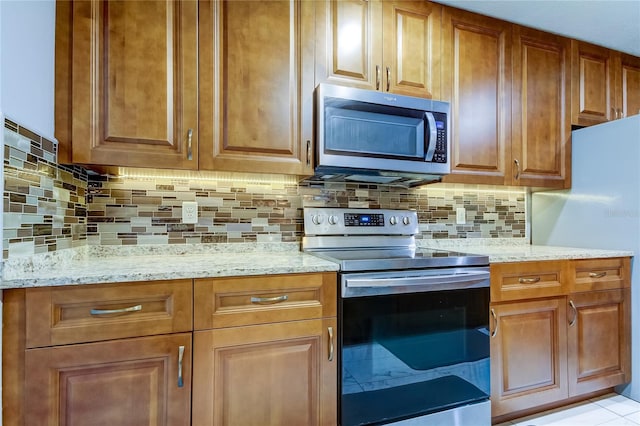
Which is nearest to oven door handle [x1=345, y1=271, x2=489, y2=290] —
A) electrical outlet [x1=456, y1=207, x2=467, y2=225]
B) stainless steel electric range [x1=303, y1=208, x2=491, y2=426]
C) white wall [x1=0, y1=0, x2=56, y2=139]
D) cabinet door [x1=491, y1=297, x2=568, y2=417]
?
stainless steel electric range [x1=303, y1=208, x2=491, y2=426]

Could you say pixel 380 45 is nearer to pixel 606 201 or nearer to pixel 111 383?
pixel 606 201

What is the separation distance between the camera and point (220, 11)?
1.45 m

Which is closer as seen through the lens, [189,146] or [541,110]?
[189,146]

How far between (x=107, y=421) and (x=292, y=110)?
4.49 ft

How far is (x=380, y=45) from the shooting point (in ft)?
5.59

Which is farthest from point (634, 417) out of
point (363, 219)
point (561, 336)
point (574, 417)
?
point (363, 219)

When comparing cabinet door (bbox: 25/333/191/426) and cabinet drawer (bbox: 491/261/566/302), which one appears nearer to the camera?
cabinet door (bbox: 25/333/191/426)

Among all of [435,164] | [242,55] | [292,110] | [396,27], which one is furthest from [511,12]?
[242,55]

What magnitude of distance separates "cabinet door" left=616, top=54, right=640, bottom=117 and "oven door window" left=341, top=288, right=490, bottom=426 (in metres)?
1.89

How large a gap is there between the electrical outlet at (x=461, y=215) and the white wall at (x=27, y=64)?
2198 mm

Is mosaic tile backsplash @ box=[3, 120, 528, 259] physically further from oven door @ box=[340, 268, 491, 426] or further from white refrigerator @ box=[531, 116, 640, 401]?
oven door @ box=[340, 268, 491, 426]

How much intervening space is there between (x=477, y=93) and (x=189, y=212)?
1734 mm

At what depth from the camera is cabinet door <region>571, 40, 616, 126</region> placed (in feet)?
7.03

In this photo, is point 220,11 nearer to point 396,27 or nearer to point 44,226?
point 396,27
